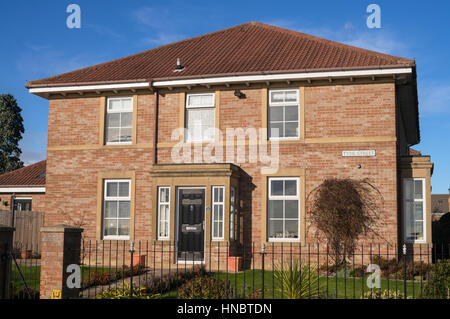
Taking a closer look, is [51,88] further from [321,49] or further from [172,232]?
[321,49]

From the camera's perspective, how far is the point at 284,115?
16.7 metres

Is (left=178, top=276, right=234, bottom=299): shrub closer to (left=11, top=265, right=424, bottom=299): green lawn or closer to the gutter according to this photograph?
(left=11, top=265, right=424, bottom=299): green lawn

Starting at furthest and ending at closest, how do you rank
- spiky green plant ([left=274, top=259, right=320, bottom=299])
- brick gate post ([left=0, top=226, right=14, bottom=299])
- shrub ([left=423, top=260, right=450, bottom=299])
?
spiky green plant ([left=274, top=259, right=320, bottom=299]), shrub ([left=423, top=260, right=450, bottom=299]), brick gate post ([left=0, top=226, right=14, bottom=299])

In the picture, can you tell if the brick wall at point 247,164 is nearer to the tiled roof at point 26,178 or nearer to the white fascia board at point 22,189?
the white fascia board at point 22,189

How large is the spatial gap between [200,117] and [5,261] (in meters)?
9.15

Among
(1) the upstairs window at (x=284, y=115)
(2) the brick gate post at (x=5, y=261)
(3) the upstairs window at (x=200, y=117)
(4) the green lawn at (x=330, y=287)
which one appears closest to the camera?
(2) the brick gate post at (x=5, y=261)

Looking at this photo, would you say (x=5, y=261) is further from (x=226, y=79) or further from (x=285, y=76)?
(x=285, y=76)

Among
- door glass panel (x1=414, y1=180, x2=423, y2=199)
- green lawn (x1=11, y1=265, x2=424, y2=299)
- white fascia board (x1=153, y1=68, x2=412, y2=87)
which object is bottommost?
green lawn (x1=11, y1=265, x2=424, y2=299)

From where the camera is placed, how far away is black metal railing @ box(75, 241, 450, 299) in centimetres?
988

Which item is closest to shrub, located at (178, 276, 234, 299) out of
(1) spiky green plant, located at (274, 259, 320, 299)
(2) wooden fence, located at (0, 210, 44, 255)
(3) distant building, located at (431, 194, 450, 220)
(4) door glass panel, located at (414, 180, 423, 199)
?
(1) spiky green plant, located at (274, 259, 320, 299)

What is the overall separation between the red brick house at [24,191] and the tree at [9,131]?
17.7 m

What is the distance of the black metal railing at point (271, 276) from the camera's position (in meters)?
9.88

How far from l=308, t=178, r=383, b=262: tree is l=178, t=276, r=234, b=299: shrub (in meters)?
5.78

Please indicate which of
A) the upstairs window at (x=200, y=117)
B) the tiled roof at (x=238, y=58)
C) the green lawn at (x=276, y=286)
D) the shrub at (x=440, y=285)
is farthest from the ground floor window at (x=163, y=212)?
the shrub at (x=440, y=285)
